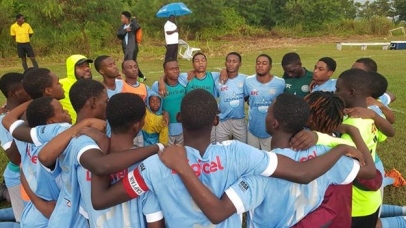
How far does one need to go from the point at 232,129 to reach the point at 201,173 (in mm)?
3015

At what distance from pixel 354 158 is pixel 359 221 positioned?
0.83m

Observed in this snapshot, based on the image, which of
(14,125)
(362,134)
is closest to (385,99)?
(362,134)

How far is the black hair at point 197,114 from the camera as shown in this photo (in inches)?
81.9

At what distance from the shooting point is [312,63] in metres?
15.8

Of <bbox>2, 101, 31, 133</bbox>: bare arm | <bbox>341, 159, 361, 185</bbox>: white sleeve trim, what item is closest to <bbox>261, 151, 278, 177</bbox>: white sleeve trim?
<bbox>341, 159, 361, 185</bbox>: white sleeve trim

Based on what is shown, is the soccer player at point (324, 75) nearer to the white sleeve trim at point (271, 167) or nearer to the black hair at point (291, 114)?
the black hair at point (291, 114)

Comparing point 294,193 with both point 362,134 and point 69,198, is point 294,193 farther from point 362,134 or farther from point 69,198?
point 69,198

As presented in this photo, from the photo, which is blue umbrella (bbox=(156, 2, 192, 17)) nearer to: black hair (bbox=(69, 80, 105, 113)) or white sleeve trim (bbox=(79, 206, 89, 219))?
black hair (bbox=(69, 80, 105, 113))

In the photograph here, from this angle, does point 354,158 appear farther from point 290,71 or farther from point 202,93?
point 290,71

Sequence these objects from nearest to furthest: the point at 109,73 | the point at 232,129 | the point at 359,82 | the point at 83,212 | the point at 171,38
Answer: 1. the point at 83,212
2. the point at 359,82
3. the point at 109,73
4. the point at 232,129
5. the point at 171,38

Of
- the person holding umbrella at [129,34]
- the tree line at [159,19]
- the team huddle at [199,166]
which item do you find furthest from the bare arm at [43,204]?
the tree line at [159,19]

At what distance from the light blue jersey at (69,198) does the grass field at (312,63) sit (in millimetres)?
3381

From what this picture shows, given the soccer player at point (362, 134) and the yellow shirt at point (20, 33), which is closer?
the soccer player at point (362, 134)

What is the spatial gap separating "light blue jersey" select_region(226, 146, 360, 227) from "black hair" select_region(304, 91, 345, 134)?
0.96ft
